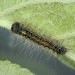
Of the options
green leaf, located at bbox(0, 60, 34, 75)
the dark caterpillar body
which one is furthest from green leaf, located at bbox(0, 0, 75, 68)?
green leaf, located at bbox(0, 60, 34, 75)

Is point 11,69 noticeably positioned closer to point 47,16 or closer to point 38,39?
point 38,39

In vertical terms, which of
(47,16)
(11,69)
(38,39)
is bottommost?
(11,69)

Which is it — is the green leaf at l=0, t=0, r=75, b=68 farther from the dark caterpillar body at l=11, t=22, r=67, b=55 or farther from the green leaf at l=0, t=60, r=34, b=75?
the green leaf at l=0, t=60, r=34, b=75

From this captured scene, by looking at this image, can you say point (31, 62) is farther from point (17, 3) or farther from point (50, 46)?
point (17, 3)

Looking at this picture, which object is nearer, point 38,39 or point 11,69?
point 11,69

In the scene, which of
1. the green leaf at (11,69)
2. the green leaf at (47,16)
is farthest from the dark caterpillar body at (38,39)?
the green leaf at (11,69)

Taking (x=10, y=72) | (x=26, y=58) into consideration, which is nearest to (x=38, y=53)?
(x=26, y=58)

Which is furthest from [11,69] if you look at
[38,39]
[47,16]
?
[47,16]

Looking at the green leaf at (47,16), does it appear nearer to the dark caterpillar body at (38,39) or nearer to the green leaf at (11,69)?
the dark caterpillar body at (38,39)

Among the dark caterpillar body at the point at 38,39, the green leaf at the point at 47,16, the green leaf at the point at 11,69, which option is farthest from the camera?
the dark caterpillar body at the point at 38,39
